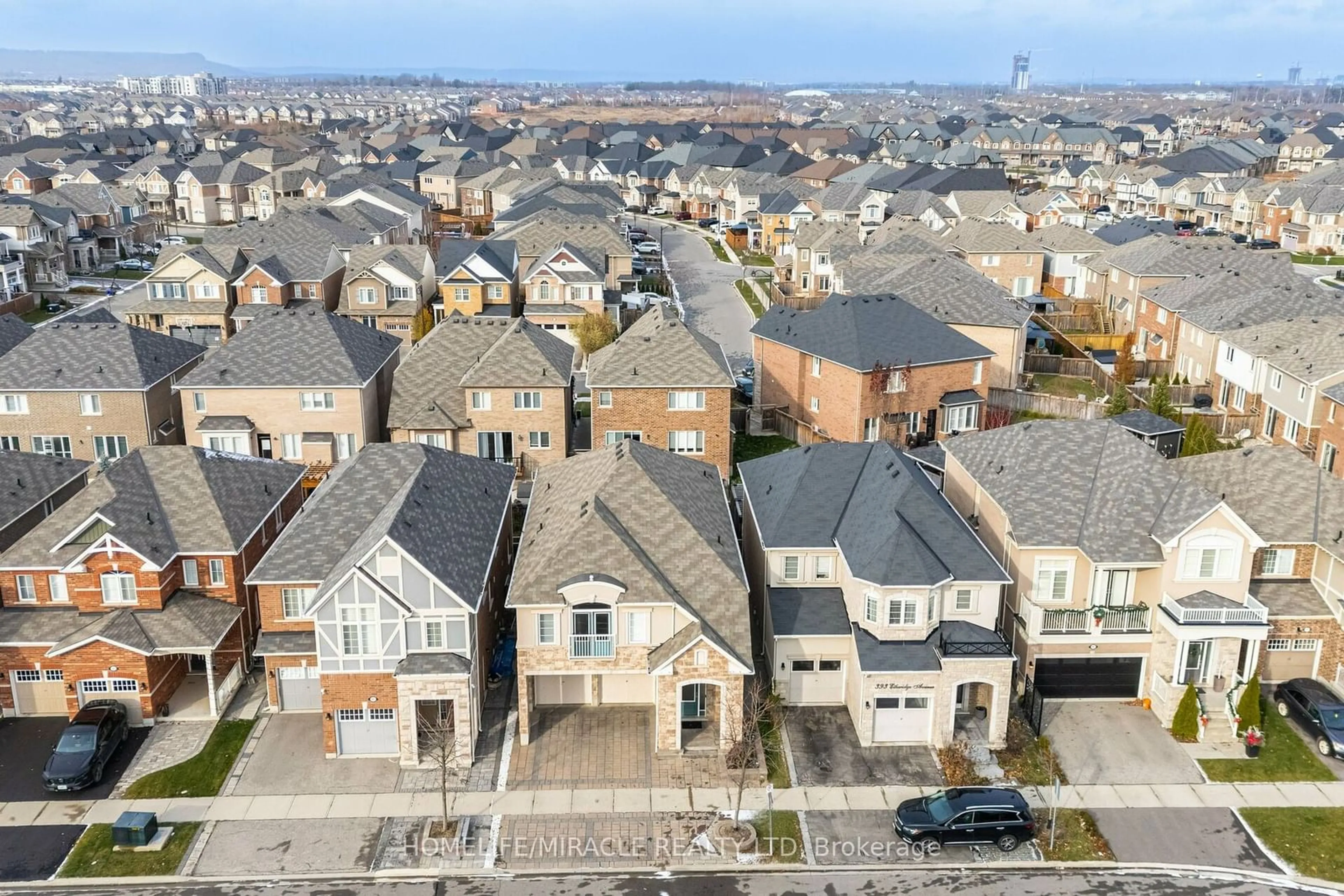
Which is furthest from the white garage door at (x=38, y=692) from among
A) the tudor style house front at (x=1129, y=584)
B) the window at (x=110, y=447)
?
the tudor style house front at (x=1129, y=584)

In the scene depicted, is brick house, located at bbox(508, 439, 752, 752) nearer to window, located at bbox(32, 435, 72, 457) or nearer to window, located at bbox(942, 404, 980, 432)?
window, located at bbox(942, 404, 980, 432)

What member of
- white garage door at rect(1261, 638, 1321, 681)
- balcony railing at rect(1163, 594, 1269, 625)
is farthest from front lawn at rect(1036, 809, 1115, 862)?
white garage door at rect(1261, 638, 1321, 681)

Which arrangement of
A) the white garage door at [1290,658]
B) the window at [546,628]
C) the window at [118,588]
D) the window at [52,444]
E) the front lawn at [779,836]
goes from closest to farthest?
1. the front lawn at [779,836]
2. the window at [546,628]
3. the window at [118,588]
4. the white garage door at [1290,658]
5. the window at [52,444]

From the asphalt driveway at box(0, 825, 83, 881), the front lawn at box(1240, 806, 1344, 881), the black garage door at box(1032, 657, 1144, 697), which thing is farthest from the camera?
the black garage door at box(1032, 657, 1144, 697)

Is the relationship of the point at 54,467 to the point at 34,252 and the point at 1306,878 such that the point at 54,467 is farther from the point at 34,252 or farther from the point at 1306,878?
the point at 34,252

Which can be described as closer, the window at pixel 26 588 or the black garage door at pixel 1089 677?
the window at pixel 26 588

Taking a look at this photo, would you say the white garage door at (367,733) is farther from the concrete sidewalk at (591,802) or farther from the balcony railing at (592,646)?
the balcony railing at (592,646)

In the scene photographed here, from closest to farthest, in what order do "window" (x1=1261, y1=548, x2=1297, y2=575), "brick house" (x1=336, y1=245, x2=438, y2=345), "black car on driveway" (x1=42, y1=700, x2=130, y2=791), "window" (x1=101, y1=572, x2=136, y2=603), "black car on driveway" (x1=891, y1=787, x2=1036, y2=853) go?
"black car on driveway" (x1=891, y1=787, x2=1036, y2=853) < "black car on driveway" (x1=42, y1=700, x2=130, y2=791) < "window" (x1=101, y1=572, x2=136, y2=603) < "window" (x1=1261, y1=548, x2=1297, y2=575) < "brick house" (x1=336, y1=245, x2=438, y2=345)
